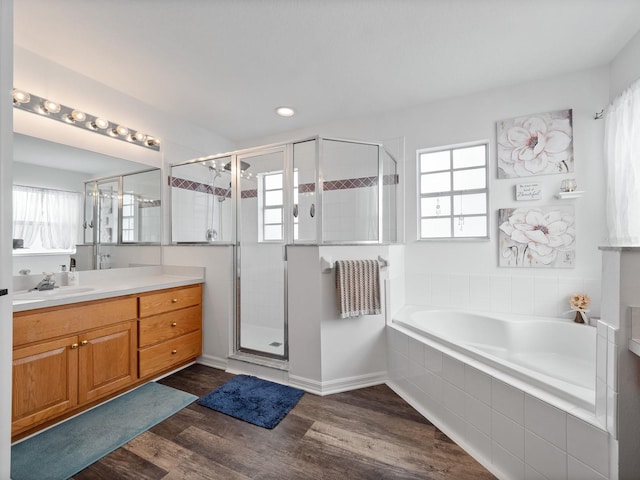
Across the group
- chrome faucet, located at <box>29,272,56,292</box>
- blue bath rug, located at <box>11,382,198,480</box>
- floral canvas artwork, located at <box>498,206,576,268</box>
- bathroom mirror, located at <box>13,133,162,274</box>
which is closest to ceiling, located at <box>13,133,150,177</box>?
bathroom mirror, located at <box>13,133,162,274</box>

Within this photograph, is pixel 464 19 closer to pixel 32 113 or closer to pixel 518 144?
pixel 518 144

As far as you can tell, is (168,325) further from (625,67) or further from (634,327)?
(625,67)

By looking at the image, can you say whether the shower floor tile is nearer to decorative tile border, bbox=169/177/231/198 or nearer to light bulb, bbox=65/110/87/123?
decorative tile border, bbox=169/177/231/198

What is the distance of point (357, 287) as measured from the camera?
2.12 m

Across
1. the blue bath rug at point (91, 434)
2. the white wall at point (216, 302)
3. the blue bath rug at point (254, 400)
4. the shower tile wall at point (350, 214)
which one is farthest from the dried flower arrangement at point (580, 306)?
the blue bath rug at point (91, 434)

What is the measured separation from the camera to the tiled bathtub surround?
1067 mm

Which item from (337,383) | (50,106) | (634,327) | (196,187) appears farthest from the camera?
(196,187)

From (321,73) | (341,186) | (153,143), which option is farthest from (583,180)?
(153,143)

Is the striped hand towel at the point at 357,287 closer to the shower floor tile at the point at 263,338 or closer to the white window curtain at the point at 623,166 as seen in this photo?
the shower floor tile at the point at 263,338

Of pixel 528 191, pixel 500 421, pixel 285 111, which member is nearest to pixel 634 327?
pixel 500 421

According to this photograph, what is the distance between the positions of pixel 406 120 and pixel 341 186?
3.48 ft

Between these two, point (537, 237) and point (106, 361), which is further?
point (537, 237)

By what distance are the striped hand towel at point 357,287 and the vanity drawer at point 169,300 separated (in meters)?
1.38

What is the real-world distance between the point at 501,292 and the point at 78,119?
153 inches
